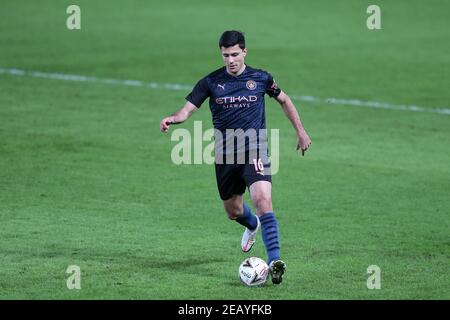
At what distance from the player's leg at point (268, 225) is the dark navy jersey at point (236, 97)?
0.54 m

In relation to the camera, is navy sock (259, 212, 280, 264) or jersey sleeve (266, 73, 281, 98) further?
jersey sleeve (266, 73, 281, 98)

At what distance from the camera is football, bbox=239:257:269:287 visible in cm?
1159

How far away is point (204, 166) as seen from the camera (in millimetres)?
18500

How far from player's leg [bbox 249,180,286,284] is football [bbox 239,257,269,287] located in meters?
0.09

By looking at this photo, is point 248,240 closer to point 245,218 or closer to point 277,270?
point 245,218

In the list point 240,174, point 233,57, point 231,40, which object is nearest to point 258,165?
point 240,174

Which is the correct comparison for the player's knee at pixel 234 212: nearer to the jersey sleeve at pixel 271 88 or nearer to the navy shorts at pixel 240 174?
the navy shorts at pixel 240 174

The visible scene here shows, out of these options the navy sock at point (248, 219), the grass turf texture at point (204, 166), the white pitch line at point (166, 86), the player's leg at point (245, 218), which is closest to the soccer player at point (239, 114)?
the player's leg at point (245, 218)

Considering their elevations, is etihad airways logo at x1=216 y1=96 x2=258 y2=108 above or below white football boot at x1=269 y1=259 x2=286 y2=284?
above

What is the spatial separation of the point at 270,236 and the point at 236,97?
163cm

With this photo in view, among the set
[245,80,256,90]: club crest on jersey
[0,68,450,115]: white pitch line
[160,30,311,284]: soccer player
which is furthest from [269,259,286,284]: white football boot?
[0,68,450,115]: white pitch line

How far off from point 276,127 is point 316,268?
355 inches

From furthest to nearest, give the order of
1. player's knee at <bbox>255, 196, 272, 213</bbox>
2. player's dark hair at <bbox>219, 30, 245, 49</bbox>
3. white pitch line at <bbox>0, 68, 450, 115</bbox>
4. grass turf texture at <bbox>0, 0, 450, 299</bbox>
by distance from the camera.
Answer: white pitch line at <bbox>0, 68, 450, 115</bbox> → grass turf texture at <bbox>0, 0, 450, 299</bbox> → player's dark hair at <bbox>219, 30, 245, 49</bbox> → player's knee at <bbox>255, 196, 272, 213</bbox>

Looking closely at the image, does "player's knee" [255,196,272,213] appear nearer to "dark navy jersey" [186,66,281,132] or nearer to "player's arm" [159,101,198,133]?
"dark navy jersey" [186,66,281,132]
